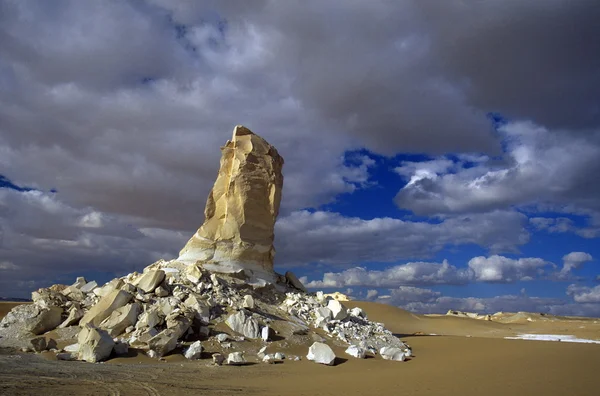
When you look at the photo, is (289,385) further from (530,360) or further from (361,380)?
(530,360)

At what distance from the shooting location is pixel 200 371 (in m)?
11.7

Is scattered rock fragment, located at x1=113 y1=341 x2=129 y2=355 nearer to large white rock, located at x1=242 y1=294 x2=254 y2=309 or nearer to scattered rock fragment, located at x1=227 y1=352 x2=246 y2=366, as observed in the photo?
scattered rock fragment, located at x1=227 y1=352 x2=246 y2=366

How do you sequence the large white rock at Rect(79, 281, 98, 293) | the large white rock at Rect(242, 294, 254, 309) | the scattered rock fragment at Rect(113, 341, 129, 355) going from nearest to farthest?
the scattered rock fragment at Rect(113, 341, 129, 355) < the large white rock at Rect(242, 294, 254, 309) < the large white rock at Rect(79, 281, 98, 293)

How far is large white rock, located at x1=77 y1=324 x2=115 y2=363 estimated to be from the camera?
12.3 meters

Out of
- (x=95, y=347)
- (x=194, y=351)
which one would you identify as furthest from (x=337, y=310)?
(x=95, y=347)

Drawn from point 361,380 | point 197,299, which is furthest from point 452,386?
point 197,299

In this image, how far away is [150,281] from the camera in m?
16.4

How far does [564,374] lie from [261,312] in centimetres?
1055

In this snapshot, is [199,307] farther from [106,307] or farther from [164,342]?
[106,307]

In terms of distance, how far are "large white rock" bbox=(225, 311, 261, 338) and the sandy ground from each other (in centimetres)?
214

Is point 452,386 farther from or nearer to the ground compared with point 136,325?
nearer to the ground

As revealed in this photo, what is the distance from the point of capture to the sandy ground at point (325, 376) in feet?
30.8

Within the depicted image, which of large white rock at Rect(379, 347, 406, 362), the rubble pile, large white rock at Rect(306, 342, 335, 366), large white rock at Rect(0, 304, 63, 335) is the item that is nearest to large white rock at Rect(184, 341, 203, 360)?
the rubble pile

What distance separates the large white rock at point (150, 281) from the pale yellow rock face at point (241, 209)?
9.96ft
